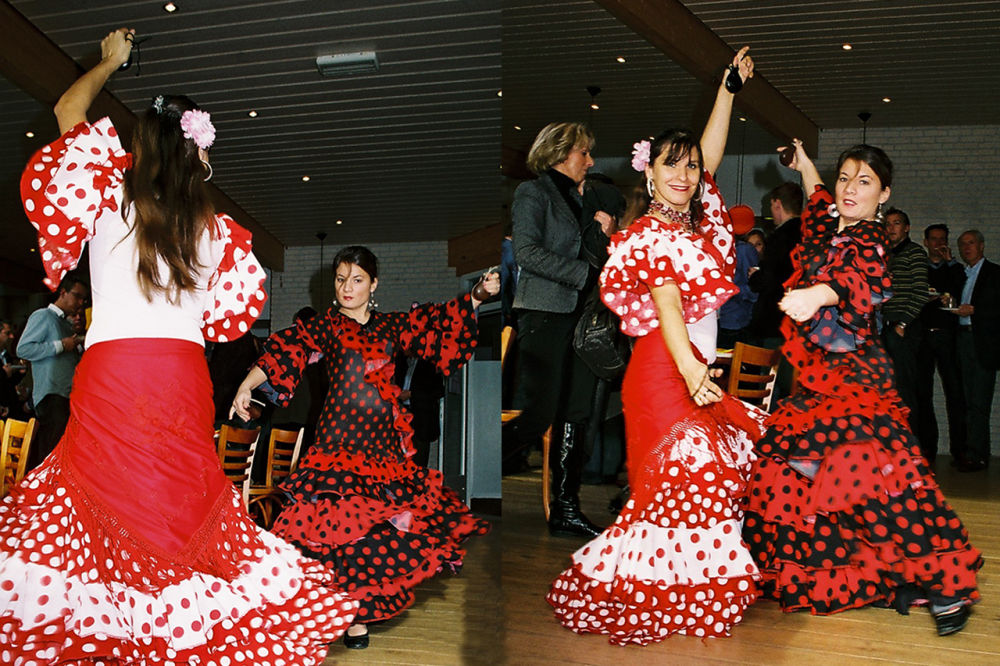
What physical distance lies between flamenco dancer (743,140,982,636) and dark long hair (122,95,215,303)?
5.11 ft

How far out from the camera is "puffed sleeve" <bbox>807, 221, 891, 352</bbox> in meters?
2.54

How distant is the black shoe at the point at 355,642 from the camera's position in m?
2.17

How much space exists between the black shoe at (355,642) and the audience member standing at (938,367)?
2225 mm

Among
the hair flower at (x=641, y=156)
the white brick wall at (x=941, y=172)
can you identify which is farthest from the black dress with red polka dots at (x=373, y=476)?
the white brick wall at (x=941, y=172)

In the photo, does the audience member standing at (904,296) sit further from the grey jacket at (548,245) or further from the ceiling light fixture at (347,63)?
the ceiling light fixture at (347,63)

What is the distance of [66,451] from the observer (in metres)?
1.77

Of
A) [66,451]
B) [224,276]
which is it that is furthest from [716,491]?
[66,451]

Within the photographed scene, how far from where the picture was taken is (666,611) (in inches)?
91.4

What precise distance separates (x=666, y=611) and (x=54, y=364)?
1622mm

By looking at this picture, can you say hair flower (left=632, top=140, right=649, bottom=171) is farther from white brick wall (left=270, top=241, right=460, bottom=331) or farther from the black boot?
the black boot

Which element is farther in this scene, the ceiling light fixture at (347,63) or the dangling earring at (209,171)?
the ceiling light fixture at (347,63)

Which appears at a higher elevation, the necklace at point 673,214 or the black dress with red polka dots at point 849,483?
the necklace at point 673,214

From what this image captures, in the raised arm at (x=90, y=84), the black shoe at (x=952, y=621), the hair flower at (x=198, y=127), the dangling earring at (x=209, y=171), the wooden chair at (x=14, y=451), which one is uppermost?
the raised arm at (x=90, y=84)

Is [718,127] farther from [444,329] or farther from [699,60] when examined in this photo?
[444,329]
